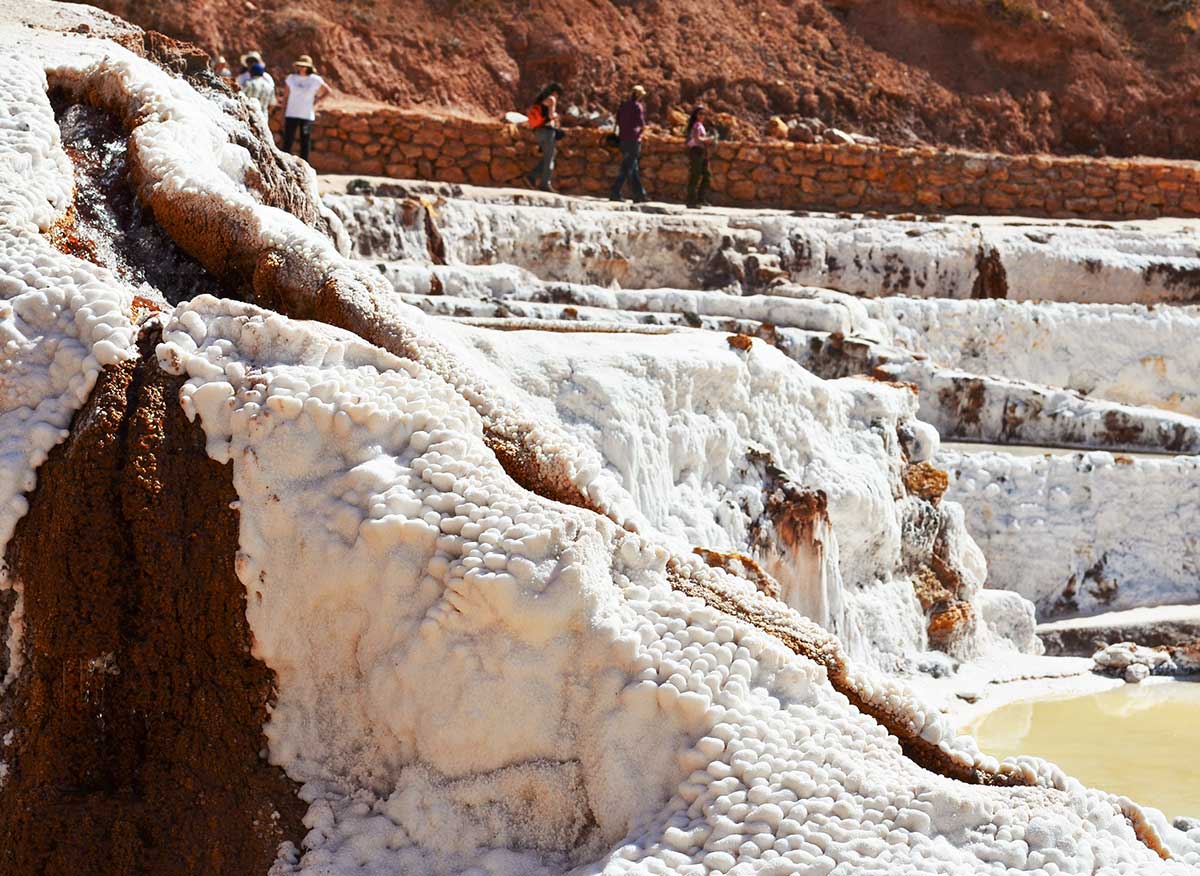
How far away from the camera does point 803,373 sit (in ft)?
19.6

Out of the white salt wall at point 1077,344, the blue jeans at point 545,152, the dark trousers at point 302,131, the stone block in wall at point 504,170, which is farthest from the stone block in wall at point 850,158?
the dark trousers at point 302,131

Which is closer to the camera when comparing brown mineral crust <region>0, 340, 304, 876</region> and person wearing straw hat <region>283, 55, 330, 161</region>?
brown mineral crust <region>0, 340, 304, 876</region>

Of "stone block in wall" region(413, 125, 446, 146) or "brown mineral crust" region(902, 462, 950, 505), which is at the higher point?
"brown mineral crust" region(902, 462, 950, 505)

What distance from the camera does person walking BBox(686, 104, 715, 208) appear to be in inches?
550

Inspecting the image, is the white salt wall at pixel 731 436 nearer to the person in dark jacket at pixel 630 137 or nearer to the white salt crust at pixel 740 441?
the white salt crust at pixel 740 441

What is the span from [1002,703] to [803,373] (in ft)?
4.78

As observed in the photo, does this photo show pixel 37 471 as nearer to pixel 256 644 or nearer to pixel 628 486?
pixel 256 644

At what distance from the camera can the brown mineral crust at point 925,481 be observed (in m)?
6.39

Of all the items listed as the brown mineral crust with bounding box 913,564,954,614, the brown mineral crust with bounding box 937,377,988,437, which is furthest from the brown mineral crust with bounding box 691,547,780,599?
the brown mineral crust with bounding box 937,377,988,437

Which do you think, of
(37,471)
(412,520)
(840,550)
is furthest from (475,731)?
(840,550)

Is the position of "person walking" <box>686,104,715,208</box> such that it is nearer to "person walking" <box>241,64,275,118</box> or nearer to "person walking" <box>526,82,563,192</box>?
"person walking" <box>526,82,563,192</box>

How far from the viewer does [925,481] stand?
6.43 meters

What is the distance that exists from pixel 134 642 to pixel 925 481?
13.8ft

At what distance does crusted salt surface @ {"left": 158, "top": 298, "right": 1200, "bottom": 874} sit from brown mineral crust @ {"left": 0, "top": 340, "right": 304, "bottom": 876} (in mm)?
59
